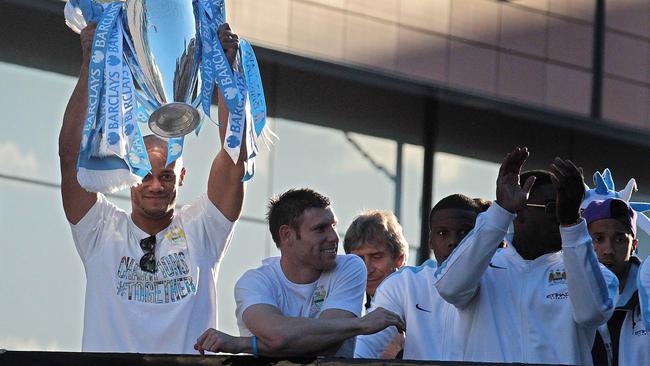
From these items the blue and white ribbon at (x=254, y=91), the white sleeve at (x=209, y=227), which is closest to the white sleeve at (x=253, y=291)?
the white sleeve at (x=209, y=227)

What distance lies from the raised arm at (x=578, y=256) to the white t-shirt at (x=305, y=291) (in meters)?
0.81

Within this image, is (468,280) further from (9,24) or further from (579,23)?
(579,23)

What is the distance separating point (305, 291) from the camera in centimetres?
558

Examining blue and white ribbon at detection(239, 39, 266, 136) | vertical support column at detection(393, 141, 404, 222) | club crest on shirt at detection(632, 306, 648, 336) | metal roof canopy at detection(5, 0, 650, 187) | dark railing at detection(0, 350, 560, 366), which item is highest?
metal roof canopy at detection(5, 0, 650, 187)

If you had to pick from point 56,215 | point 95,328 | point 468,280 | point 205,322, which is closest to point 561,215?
point 468,280

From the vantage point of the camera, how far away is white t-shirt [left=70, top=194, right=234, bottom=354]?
5.60m

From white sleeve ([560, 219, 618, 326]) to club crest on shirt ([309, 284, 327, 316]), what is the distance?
905mm

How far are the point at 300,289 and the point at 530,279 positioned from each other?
2.75 ft

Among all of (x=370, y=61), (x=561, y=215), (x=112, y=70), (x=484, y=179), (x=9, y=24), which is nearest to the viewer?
(x=561, y=215)

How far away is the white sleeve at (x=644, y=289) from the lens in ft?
18.1

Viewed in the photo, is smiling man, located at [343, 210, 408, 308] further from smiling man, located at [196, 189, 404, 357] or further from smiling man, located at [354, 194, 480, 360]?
smiling man, located at [196, 189, 404, 357]

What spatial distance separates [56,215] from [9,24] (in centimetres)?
155

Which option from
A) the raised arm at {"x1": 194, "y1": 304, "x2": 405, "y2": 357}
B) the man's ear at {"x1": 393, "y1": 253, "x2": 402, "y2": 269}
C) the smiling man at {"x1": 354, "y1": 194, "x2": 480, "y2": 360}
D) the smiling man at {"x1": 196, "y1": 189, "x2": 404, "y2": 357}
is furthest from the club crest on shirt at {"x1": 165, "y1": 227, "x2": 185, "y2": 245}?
the man's ear at {"x1": 393, "y1": 253, "x2": 402, "y2": 269}

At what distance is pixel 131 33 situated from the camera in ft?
18.6
